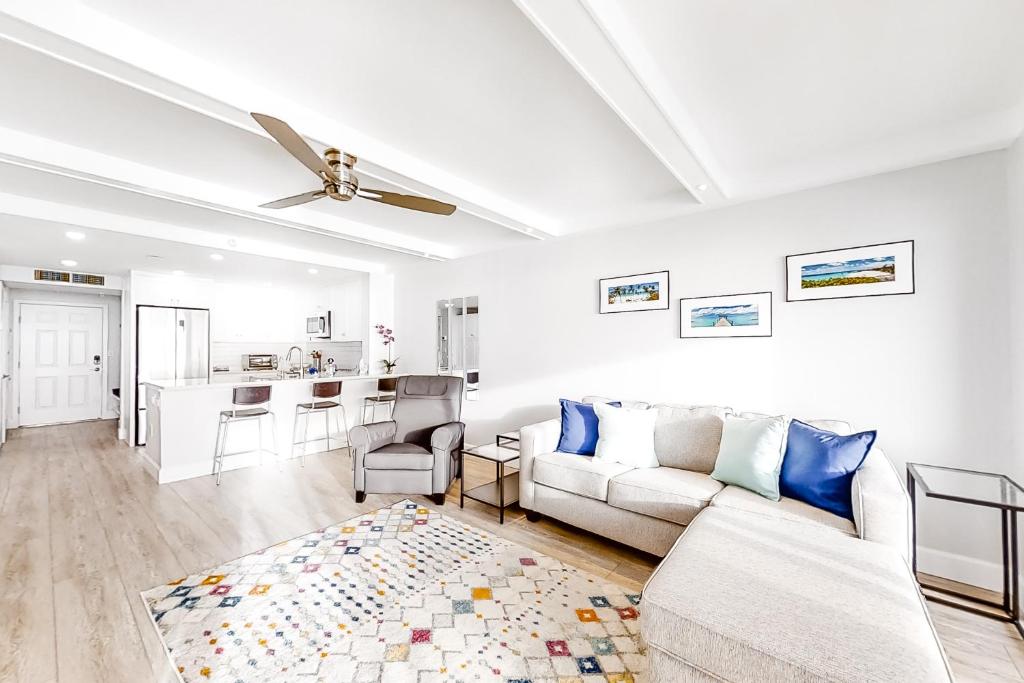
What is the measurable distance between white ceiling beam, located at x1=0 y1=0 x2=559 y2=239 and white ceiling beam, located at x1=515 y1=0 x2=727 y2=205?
1481 millimetres

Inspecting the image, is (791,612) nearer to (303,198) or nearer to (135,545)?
(303,198)

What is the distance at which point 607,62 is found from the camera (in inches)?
67.2

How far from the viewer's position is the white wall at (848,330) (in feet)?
7.84

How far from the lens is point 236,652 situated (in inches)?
71.1

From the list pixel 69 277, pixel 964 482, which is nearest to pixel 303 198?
pixel 964 482

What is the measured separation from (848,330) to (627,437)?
5.26 feet

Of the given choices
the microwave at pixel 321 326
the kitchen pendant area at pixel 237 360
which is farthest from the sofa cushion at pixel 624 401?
the microwave at pixel 321 326

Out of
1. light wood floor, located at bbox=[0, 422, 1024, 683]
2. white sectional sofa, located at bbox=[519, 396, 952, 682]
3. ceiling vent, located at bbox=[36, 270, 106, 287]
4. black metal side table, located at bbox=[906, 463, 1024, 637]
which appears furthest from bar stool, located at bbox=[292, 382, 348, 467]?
black metal side table, located at bbox=[906, 463, 1024, 637]

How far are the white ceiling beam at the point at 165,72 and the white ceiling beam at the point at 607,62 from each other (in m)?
1.48

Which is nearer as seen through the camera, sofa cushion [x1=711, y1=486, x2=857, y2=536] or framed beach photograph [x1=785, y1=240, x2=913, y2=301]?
sofa cushion [x1=711, y1=486, x2=857, y2=536]

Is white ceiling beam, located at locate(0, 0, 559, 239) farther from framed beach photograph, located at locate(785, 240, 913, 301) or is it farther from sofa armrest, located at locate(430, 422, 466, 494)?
framed beach photograph, located at locate(785, 240, 913, 301)

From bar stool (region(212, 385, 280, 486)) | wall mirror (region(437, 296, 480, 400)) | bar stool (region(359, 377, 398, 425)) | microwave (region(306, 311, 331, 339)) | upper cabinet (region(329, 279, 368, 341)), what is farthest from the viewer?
microwave (region(306, 311, 331, 339))

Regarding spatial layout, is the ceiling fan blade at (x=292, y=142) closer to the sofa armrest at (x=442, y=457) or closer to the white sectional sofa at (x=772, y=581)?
the sofa armrest at (x=442, y=457)

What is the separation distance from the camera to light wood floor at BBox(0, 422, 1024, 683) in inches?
70.9
